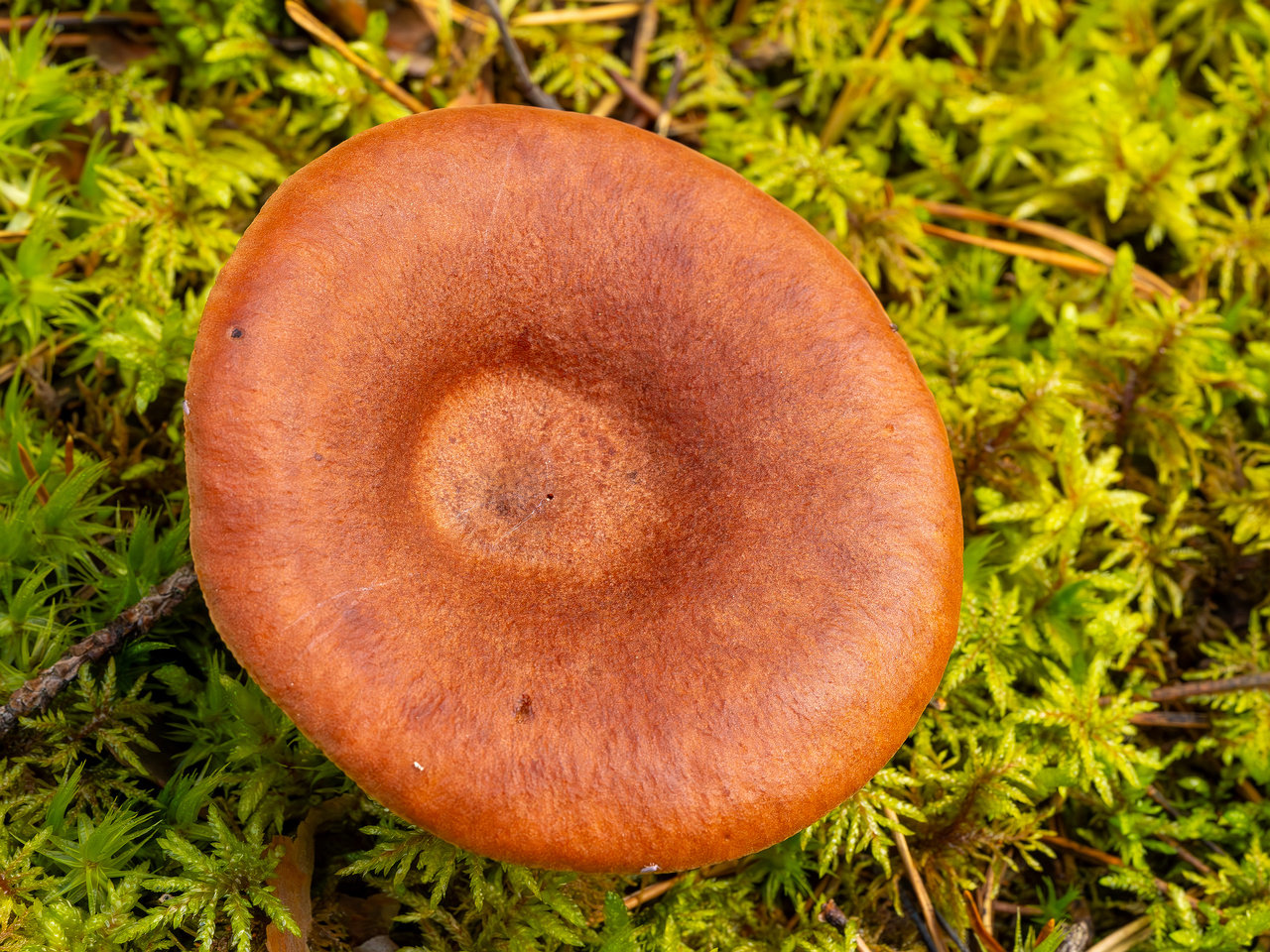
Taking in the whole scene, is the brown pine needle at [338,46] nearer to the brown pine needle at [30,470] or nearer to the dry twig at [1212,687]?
the brown pine needle at [30,470]

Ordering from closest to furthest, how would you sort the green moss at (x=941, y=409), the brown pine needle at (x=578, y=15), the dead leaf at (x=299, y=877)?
the dead leaf at (x=299, y=877), the green moss at (x=941, y=409), the brown pine needle at (x=578, y=15)

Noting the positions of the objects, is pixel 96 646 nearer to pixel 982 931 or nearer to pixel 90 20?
pixel 90 20

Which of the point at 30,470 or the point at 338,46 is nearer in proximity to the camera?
the point at 30,470

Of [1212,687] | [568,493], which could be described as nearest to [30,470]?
[568,493]

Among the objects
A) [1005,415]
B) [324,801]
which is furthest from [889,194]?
[324,801]

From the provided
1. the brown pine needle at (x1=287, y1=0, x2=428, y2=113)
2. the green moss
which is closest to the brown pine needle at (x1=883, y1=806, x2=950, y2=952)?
the green moss

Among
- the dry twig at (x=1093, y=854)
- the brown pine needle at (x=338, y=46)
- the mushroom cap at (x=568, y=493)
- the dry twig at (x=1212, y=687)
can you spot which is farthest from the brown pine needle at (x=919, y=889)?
the brown pine needle at (x=338, y=46)
